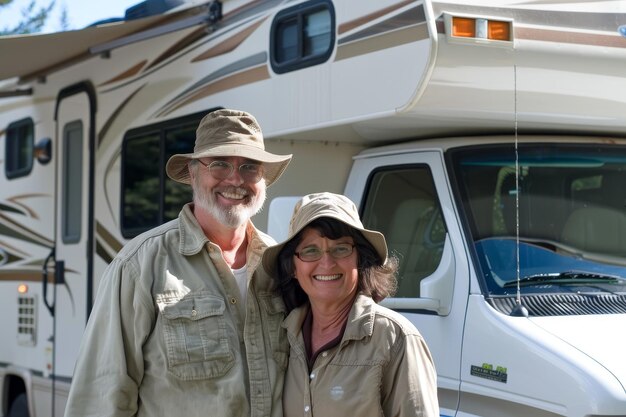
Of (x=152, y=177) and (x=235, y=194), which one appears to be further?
(x=152, y=177)

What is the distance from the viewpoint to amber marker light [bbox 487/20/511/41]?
4.39 meters

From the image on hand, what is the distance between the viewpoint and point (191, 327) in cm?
313

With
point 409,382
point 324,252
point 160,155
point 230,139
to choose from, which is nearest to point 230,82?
point 160,155

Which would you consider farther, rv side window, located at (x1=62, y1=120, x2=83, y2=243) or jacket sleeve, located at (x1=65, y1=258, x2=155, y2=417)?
rv side window, located at (x1=62, y1=120, x2=83, y2=243)

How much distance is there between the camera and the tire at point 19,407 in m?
7.64

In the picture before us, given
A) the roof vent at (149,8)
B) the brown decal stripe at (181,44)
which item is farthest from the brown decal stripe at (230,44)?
the roof vent at (149,8)

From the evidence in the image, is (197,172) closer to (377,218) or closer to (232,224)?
(232,224)

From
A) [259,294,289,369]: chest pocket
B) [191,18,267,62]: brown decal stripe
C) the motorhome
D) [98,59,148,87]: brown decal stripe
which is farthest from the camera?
[98,59,148,87]: brown decal stripe

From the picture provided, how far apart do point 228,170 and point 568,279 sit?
177cm

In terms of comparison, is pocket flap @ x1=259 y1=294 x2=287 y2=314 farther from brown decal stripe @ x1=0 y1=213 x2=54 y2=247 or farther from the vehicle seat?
brown decal stripe @ x1=0 y1=213 x2=54 y2=247

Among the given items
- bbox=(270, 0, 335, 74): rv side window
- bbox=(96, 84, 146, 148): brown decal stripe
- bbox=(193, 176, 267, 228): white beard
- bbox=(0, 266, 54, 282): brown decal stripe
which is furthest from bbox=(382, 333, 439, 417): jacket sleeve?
bbox=(0, 266, 54, 282): brown decal stripe

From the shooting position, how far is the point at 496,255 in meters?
4.38

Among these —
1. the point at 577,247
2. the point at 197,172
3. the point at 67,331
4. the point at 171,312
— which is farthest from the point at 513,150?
the point at 67,331

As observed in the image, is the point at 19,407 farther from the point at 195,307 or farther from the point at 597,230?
the point at 195,307
